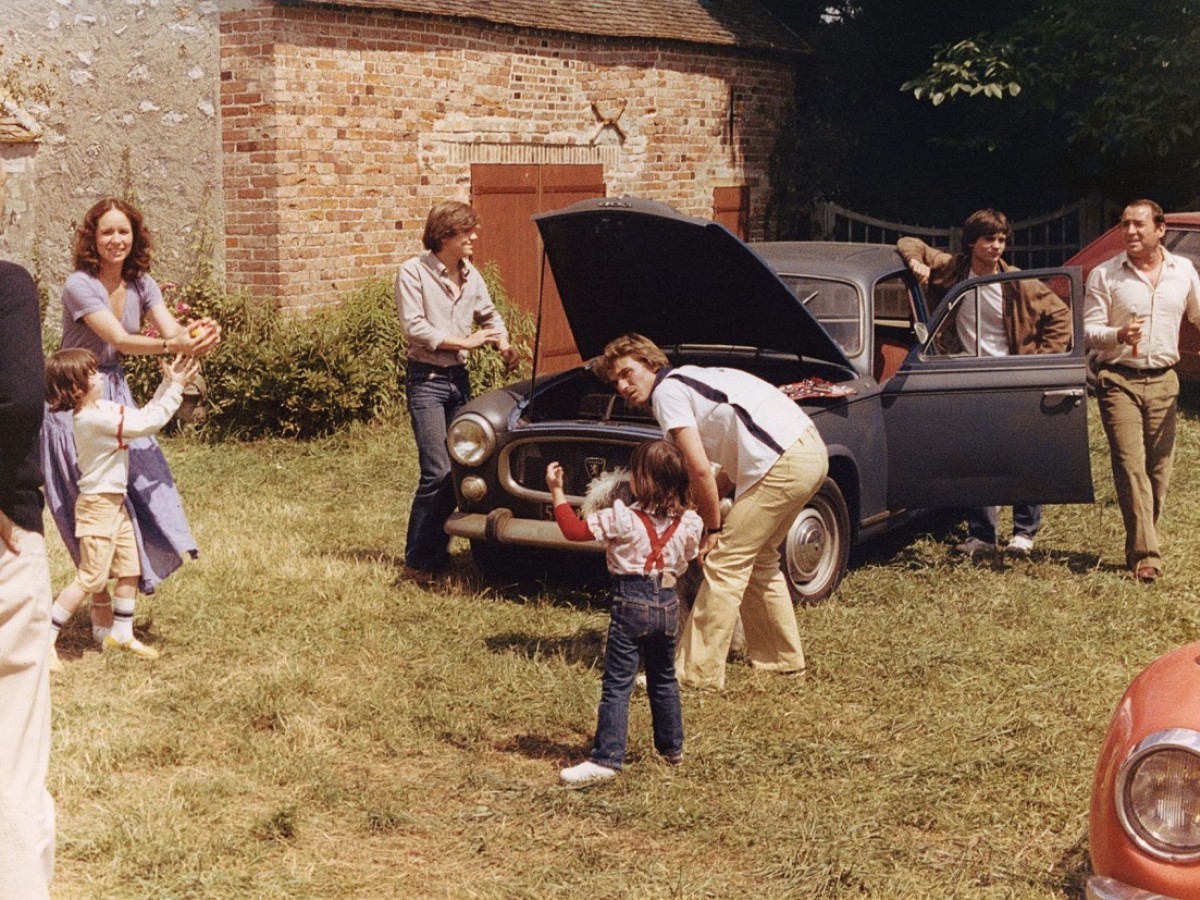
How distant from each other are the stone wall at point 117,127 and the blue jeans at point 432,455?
17.6ft

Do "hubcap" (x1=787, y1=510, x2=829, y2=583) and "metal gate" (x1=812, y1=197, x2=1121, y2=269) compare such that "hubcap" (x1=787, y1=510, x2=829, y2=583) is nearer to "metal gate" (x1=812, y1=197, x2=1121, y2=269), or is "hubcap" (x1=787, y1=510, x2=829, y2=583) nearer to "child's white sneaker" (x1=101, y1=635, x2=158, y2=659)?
"child's white sneaker" (x1=101, y1=635, x2=158, y2=659)

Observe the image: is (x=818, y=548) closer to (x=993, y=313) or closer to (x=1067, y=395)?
(x=1067, y=395)

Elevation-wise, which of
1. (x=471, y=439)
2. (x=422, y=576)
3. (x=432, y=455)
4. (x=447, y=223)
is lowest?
(x=422, y=576)

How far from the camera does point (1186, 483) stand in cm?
983

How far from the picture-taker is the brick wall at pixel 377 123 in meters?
12.0

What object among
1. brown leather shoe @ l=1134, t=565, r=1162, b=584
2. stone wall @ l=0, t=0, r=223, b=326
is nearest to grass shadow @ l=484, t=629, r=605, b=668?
brown leather shoe @ l=1134, t=565, r=1162, b=584

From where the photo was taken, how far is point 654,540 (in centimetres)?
511

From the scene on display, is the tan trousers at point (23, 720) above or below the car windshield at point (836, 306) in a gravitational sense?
below

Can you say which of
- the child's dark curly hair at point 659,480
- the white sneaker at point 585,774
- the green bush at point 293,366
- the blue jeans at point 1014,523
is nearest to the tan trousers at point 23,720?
the white sneaker at point 585,774

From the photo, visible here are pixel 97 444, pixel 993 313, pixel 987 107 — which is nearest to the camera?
pixel 97 444

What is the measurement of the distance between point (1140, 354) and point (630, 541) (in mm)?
3680

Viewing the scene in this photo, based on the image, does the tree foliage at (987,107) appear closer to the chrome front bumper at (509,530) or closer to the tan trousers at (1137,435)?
the tan trousers at (1137,435)

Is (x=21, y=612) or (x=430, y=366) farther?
(x=430, y=366)

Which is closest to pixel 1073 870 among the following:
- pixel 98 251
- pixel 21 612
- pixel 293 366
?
pixel 21 612
